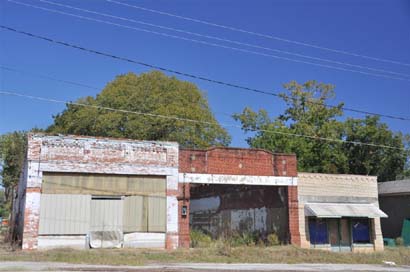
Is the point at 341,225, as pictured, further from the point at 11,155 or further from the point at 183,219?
the point at 11,155

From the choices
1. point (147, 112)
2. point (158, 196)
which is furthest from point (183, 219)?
point (147, 112)

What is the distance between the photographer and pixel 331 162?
48.7 metres

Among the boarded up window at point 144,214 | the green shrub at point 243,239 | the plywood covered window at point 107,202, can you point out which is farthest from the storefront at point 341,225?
the plywood covered window at point 107,202

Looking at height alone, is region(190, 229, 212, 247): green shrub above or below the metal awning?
below

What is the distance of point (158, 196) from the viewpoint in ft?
86.3

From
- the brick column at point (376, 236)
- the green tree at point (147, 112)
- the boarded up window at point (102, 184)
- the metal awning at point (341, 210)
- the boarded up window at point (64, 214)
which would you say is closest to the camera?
the boarded up window at point (64, 214)

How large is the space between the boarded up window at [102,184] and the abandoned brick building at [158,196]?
49mm

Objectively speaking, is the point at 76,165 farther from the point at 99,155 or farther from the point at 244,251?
the point at 244,251

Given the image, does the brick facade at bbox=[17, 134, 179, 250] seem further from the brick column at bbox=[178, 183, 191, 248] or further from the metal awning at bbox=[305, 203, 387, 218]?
the metal awning at bbox=[305, 203, 387, 218]

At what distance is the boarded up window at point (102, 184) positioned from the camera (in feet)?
81.0

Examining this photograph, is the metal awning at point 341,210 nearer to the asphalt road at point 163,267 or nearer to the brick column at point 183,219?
the brick column at point 183,219

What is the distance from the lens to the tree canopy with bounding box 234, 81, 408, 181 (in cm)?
4731

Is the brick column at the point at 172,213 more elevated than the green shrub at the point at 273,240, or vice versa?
the brick column at the point at 172,213

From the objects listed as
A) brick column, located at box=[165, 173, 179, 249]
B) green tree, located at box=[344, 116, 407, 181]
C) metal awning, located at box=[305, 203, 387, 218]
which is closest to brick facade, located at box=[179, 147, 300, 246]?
brick column, located at box=[165, 173, 179, 249]
